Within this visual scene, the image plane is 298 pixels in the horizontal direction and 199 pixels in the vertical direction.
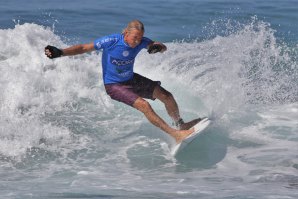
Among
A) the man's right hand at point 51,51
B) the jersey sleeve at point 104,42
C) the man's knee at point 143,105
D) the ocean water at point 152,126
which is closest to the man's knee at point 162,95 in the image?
the man's knee at point 143,105

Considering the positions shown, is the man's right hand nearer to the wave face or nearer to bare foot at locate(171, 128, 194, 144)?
the wave face

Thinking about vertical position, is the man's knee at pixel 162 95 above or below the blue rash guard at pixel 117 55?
below

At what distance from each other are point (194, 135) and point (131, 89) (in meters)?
0.99

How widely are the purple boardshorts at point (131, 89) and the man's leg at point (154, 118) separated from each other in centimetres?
9

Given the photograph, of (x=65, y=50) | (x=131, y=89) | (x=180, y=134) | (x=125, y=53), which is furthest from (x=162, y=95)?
(x=65, y=50)

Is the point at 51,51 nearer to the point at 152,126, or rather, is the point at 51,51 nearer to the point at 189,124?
the point at 189,124

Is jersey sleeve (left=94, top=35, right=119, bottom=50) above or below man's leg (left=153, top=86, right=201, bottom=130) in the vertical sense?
above

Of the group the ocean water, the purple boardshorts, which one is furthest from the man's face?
the ocean water

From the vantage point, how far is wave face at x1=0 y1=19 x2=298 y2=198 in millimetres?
7516

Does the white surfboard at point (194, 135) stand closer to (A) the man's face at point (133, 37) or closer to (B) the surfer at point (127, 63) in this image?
(B) the surfer at point (127, 63)

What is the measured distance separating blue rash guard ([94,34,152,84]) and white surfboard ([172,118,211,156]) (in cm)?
108

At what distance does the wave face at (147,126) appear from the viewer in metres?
7.52

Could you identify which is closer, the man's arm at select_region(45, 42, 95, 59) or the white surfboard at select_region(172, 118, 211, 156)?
the man's arm at select_region(45, 42, 95, 59)

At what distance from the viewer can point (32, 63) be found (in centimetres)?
1197
